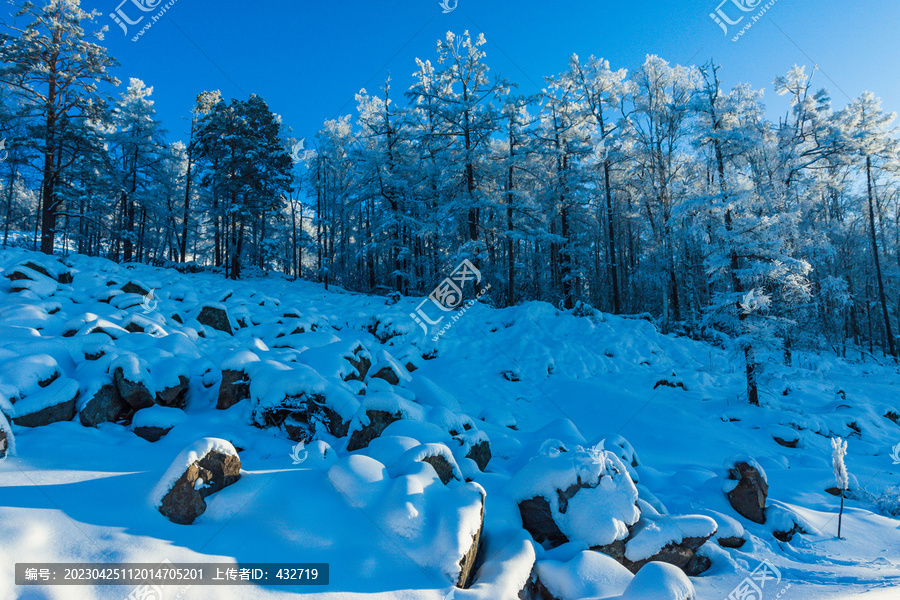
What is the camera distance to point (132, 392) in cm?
472

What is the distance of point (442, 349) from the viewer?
1246cm

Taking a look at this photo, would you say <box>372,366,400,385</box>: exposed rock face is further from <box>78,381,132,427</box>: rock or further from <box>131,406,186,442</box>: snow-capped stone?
<box>78,381,132,427</box>: rock

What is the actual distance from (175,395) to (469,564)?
4574 millimetres

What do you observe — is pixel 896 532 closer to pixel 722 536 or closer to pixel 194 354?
pixel 722 536

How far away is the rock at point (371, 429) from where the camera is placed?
16.5ft

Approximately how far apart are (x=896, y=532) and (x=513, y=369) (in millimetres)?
7671

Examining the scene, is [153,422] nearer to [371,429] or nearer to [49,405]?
[49,405]

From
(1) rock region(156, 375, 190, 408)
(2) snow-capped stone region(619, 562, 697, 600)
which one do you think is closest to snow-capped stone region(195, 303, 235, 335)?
(1) rock region(156, 375, 190, 408)

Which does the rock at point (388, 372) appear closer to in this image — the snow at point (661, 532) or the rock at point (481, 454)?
the rock at point (481, 454)

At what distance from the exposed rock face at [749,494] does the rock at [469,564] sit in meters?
3.87

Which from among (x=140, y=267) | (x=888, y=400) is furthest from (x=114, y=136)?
(x=888, y=400)

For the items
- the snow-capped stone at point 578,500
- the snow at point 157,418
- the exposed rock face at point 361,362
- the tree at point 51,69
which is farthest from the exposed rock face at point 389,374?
the tree at point 51,69

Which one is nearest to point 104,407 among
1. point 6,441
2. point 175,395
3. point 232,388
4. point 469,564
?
point 175,395

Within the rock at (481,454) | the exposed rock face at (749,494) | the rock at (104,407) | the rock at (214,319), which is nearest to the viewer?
the rock at (104,407)
